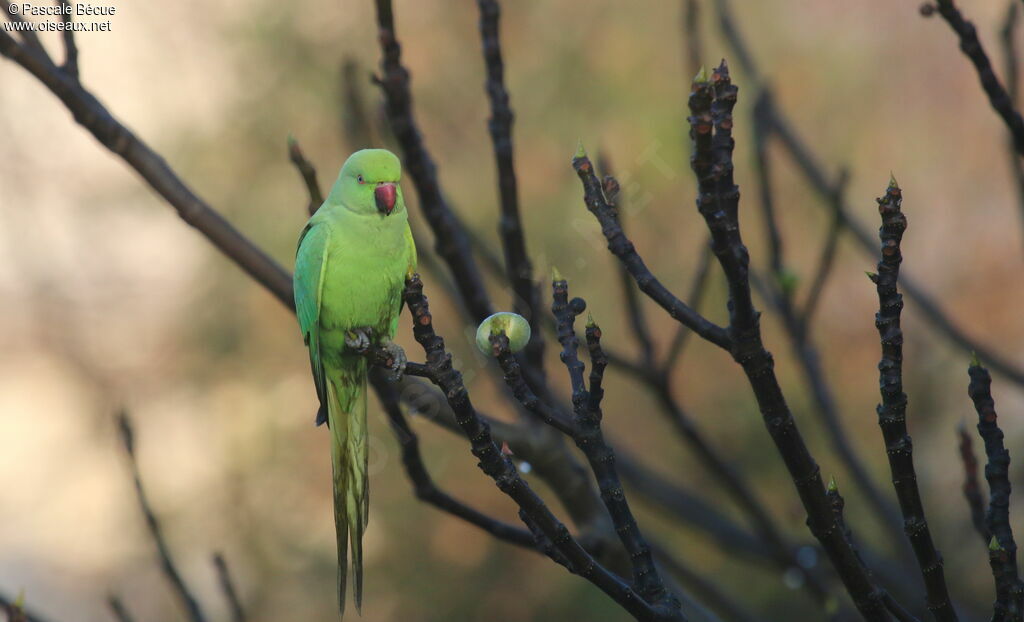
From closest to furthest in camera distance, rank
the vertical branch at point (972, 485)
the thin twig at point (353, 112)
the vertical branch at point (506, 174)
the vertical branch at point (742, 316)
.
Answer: the vertical branch at point (742, 316) → the vertical branch at point (972, 485) → the vertical branch at point (506, 174) → the thin twig at point (353, 112)

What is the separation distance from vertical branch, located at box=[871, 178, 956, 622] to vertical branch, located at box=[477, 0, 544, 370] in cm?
119

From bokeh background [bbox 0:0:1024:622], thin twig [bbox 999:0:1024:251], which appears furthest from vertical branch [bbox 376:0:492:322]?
bokeh background [bbox 0:0:1024:622]

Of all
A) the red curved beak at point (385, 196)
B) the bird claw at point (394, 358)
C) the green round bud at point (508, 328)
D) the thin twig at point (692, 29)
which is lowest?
the green round bud at point (508, 328)

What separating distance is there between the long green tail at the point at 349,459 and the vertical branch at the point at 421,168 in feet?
1.40

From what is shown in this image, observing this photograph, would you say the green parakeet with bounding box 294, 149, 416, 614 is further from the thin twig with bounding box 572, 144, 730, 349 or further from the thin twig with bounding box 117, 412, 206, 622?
the thin twig with bounding box 572, 144, 730, 349

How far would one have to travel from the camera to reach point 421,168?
2518mm

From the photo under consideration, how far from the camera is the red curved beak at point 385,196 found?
6.42 ft

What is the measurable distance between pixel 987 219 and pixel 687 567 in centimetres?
645

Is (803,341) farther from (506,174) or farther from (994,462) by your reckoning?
(994,462)

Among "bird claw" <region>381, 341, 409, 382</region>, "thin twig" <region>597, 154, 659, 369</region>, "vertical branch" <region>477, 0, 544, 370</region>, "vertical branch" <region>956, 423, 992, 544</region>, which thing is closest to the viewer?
"bird claw" <region>381, 341, 409, 382</region>

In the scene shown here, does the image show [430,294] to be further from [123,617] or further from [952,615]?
[952,615]

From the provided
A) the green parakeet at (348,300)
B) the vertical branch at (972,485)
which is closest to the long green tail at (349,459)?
the green parakeet at (348,300)

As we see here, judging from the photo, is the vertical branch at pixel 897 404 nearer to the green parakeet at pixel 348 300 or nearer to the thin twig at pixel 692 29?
the green parakeet at pixel 348 300

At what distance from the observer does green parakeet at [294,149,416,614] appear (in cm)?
214
